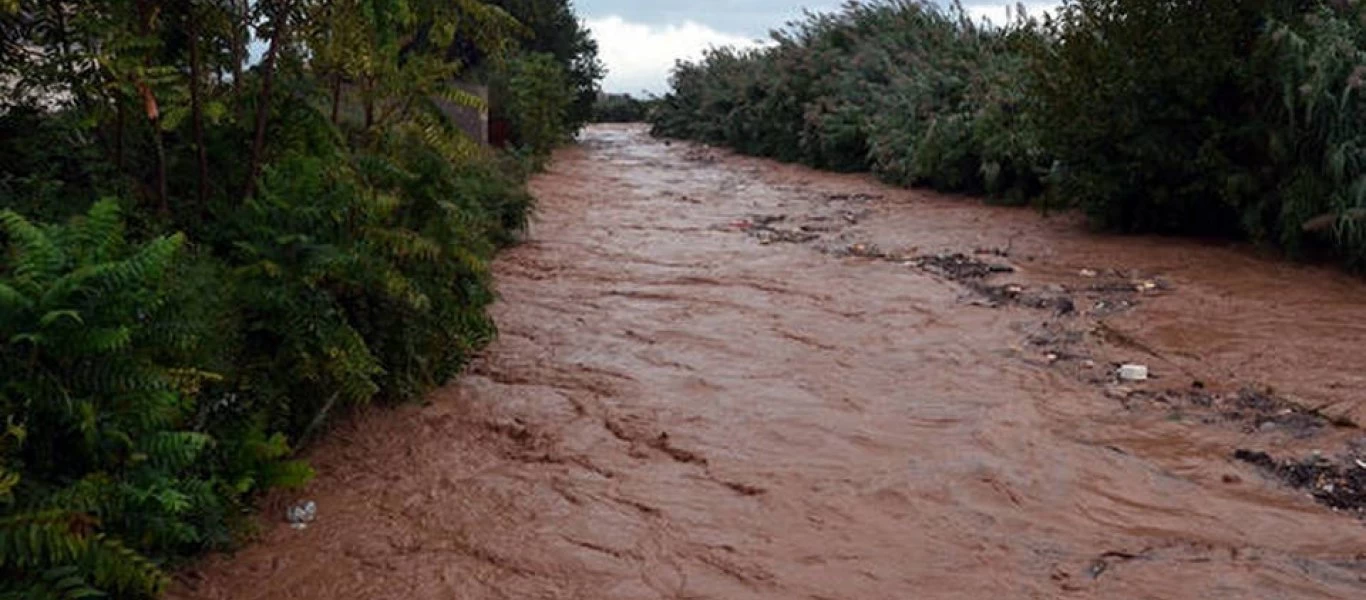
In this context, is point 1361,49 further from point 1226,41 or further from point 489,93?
point 489,93

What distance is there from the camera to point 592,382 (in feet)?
17.3

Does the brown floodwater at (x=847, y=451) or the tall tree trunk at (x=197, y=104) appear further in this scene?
the tall tree trunk at (x=197, y=104)

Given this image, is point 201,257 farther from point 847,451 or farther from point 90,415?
point 847,451

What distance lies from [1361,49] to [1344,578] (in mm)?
6311

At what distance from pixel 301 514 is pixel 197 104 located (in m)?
1.80

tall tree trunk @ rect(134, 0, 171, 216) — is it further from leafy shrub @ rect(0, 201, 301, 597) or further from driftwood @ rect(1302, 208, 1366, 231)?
driftwood @ rect(1302, 208, 1366, 231)

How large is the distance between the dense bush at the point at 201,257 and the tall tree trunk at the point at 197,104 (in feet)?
0.05

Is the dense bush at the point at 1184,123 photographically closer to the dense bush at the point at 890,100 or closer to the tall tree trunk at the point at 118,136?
the dense bush at the point at 890,100

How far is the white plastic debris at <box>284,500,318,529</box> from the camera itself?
3.60 m

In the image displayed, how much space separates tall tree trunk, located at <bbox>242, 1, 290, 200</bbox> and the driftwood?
654cm

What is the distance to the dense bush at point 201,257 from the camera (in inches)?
106

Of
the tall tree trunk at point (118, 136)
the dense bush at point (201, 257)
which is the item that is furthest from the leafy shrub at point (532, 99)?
the tall tree trunk at point (118, 136)

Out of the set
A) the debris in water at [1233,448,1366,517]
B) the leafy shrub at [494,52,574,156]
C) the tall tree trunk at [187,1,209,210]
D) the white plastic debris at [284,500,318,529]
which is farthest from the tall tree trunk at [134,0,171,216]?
the leafy shrub at [494,52,574,156]

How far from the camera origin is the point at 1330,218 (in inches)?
294
